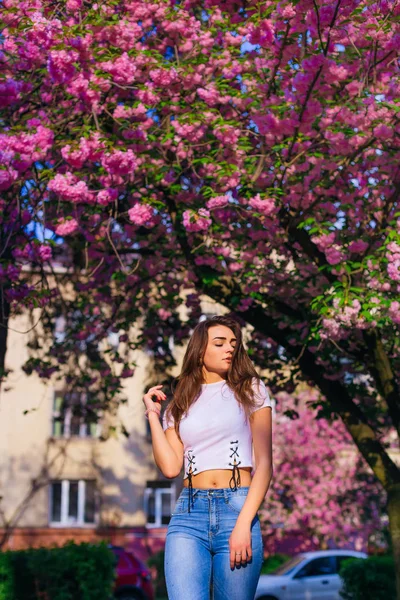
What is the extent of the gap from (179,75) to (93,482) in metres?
23.3

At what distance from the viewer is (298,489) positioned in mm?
28531

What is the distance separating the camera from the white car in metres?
17.2

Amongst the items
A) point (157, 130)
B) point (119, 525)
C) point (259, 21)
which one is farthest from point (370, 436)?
point (119, 525)

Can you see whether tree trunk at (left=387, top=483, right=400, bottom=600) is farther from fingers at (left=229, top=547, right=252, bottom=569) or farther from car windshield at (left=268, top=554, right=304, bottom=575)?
car windshield at (left=268, top=554, right=304, bottom=575)

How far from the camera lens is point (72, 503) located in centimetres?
2989

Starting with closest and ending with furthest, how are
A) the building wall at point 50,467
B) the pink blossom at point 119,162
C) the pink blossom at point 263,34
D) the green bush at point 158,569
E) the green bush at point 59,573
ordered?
the pink blossom at point 263,34, the pink blossom at point 119,162, the green bush at point 59,573, the green bush at point 158,569, the building wall at point 50,467

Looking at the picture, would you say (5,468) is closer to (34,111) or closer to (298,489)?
(298,489)

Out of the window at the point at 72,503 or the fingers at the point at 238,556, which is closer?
the fingers at the point at 238,556

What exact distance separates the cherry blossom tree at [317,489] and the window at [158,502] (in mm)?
4046

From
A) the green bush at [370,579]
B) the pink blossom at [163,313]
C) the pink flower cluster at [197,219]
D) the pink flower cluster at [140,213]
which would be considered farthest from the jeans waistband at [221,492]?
the green bush at [370,579]

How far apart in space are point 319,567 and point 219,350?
1555 cm

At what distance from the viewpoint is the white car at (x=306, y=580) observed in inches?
679

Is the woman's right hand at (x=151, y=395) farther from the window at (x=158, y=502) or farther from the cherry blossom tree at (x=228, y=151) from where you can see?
the window at (x=158, y=502)

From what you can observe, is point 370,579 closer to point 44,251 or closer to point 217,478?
point 44,251
